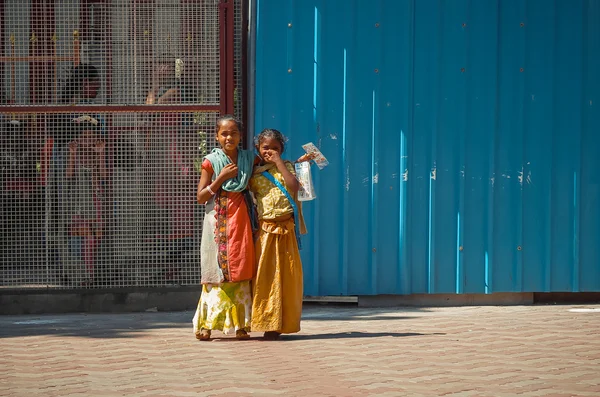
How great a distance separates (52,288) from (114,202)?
3.20ft

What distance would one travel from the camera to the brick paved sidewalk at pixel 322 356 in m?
5.43

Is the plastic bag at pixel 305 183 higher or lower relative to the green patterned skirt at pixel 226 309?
higher

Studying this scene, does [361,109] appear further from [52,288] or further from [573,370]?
[573,370]

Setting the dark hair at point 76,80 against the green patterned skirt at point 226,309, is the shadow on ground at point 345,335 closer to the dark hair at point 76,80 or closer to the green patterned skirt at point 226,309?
the green patterned skirt at point 226,309

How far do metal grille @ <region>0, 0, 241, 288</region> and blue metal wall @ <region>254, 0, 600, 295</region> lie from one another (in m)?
0.78

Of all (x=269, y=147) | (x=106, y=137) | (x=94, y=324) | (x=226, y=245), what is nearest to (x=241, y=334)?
(x=226, y=245)

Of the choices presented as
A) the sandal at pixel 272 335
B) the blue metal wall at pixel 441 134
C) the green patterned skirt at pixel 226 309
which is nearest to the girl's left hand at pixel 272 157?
the green patterned skirt at pixel 226 309

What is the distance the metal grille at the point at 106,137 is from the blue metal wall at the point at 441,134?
781mm

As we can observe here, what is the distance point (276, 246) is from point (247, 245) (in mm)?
223

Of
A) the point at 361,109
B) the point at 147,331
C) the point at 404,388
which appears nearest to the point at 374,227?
the point at 361,109

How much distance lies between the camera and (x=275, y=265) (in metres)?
7.54

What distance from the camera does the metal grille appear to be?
892 centimetres

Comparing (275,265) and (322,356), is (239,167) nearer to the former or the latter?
(275,265)

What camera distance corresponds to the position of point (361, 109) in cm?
937
